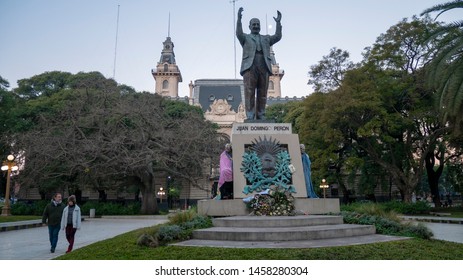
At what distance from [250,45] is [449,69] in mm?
9365

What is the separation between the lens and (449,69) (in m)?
15.7

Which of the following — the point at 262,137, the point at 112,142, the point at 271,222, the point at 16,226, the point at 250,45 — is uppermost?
the point at 250,45

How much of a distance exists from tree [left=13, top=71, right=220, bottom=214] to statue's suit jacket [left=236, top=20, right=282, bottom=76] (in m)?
12.6

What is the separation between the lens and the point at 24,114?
31672 mm

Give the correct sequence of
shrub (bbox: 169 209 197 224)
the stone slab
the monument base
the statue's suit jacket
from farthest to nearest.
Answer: the statue's suit jacket < the monument base < shrub (bbox: 169 209 197 224) < the stone slab

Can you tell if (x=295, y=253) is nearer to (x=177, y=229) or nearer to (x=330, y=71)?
(x=177, y=229)

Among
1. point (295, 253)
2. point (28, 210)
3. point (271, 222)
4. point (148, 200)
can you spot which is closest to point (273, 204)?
point (271, 222)

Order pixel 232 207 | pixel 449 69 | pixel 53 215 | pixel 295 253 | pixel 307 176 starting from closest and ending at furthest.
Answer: pixel 295 253, pixel 53 215, pixel 232 207, pixel 307 176, pixel 449 69

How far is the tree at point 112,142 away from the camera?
24.2 metres

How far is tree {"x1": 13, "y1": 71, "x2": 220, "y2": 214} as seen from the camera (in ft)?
79.6

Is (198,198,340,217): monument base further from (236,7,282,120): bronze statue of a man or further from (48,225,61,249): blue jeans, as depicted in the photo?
(48,225,61,249): blue jeans

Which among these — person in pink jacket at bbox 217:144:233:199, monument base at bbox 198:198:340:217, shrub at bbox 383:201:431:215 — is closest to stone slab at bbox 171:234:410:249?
monument base at bbox 198:198:340:217

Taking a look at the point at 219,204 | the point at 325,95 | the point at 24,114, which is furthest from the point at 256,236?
the point at 24,114

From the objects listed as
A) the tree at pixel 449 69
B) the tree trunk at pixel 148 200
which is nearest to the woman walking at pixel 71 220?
the tree at pixel 449 69
